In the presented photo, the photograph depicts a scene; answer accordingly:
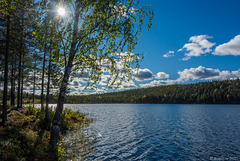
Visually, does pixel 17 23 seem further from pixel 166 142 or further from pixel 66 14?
pixel 166 142

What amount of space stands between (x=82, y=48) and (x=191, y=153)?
14.9 meters

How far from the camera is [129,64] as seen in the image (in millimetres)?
9461

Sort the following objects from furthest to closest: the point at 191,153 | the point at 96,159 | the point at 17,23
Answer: the point at 17,23 < the point at 191,153 < the point at 96,159

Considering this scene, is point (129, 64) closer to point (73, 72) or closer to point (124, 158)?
point (73, 72)

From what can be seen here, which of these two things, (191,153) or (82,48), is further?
(191,153)

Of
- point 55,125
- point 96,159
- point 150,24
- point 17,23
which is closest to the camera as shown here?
point 150,24

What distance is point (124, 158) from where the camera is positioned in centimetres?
1352

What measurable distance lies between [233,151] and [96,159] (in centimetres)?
1473

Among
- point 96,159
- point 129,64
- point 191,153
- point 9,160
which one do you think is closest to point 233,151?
point 191,153

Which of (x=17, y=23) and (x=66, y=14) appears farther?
(x=17, y=23)

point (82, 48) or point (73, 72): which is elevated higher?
point (82, 48)

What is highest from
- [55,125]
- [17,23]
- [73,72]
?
[17,23]

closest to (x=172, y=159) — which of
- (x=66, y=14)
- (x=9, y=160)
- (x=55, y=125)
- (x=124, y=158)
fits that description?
(x=124, y=158)

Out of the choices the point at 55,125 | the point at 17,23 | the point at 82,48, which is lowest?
the point at 55,125
